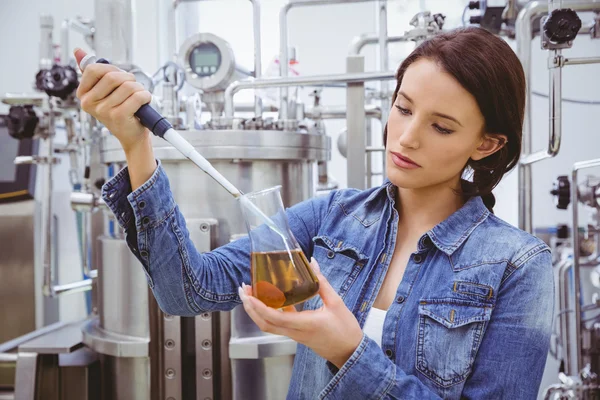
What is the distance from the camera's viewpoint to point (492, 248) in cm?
85

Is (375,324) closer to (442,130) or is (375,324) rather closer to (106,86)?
(442,130)

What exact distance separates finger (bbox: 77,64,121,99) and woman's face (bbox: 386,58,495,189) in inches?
16.7

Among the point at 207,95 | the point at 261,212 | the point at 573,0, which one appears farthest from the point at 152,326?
the point at 573,0

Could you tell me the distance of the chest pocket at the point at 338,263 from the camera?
909 millimetres

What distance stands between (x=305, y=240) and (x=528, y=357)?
1.34 ft

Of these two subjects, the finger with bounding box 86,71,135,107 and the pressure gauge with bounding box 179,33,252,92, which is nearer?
the finger with bounding box 86,71,135,107

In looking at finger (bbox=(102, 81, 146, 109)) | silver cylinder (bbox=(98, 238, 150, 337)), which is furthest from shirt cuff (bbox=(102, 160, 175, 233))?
silver cylinder (bbox=(98, 238, 150, 337))

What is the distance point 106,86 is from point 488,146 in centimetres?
60

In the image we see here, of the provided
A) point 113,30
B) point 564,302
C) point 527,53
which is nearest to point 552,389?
point 564,302

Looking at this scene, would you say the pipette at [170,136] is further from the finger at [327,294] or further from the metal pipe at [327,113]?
the metal pipe at [327,113]

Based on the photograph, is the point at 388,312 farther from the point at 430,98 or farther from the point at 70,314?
the point at 70,314

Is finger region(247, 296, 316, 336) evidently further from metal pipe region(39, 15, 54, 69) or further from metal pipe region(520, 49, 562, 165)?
metal pipe region(39, 15, 54, 69)

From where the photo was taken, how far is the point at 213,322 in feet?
4.54

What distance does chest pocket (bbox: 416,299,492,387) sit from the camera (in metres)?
0.79
